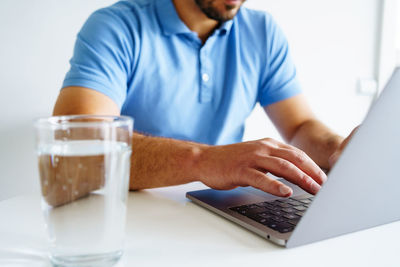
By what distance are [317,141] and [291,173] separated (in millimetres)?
536

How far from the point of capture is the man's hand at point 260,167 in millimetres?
554

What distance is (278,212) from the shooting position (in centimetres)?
51

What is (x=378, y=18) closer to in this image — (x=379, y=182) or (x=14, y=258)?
(x=379, y=182)

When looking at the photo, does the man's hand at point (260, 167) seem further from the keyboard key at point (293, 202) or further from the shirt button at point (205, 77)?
the shirt button at point (205, 77)

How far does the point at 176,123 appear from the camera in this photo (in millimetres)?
1176

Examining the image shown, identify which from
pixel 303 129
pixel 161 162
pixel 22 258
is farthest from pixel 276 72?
pixel 22 258

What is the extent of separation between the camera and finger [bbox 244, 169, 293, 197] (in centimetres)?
53

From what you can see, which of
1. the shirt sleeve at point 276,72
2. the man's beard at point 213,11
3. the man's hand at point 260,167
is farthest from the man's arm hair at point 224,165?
the shirt sleeve at point 276,72

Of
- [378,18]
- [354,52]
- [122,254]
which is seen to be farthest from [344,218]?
[378,18]

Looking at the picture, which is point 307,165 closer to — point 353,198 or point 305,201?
point 305,201

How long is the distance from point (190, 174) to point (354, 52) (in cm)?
204

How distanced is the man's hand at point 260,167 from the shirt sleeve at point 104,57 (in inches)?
17.6

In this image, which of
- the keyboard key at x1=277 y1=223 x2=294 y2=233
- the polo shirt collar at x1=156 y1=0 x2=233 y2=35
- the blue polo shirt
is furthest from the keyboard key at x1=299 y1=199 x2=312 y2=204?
the polo shirt collar at x1=156 y1=0 x2=233 y2=35

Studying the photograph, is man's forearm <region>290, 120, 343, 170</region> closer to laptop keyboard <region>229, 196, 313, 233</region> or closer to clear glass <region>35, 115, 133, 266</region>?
laptop keyboard <region>229, 196, 313, 233</region>
